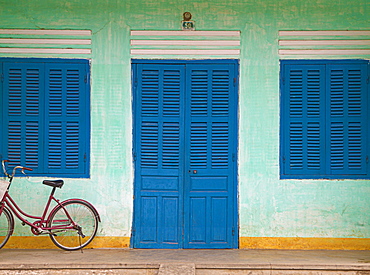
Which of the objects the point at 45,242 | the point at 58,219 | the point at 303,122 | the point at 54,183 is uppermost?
the point at 303,122

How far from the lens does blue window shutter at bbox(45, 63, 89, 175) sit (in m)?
6.61

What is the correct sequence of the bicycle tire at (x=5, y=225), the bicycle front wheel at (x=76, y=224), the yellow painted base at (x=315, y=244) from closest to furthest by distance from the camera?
the bicycle tire at (x=5, y=225) → the bicycle front wheel at (x=76, y=224) → the yellow painted base at (x=315, y=244)

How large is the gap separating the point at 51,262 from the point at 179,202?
1.90 meters

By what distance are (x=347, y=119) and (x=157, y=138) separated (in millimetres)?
2737

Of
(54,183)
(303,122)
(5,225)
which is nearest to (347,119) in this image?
(303,122)

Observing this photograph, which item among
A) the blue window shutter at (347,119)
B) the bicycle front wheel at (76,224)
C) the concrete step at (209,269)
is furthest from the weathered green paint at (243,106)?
the concrete step at (209,269)

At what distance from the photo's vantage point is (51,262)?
18.9ft

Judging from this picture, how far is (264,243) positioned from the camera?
21.5 feet

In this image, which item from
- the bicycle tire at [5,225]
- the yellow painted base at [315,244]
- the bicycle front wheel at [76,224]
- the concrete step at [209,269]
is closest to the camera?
the concrete step at [209,269]

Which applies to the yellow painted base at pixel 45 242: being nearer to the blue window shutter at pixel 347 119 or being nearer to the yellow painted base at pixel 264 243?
the yellow painted base at pixel 264 243

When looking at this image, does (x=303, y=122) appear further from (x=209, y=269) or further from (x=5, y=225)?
(x=5, y=225)

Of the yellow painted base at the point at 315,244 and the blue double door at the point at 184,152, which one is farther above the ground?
the blue double door at the point at 184,152

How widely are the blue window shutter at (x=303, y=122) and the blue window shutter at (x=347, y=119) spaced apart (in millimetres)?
141

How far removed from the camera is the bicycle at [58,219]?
616 centimetres
